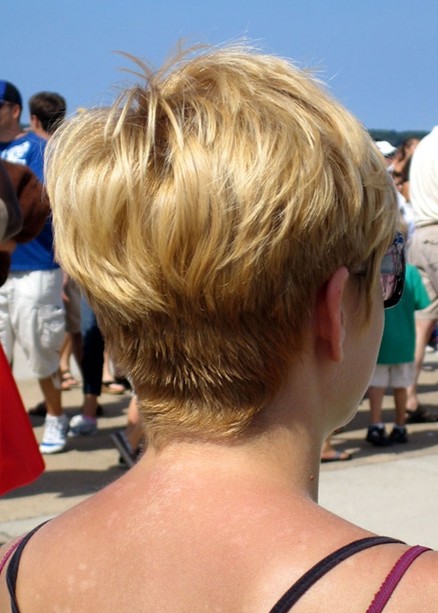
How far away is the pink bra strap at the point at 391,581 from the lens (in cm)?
111

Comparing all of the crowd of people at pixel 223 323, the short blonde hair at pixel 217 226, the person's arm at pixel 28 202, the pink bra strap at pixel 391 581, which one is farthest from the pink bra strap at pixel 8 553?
the person's arm at pixel 28 202

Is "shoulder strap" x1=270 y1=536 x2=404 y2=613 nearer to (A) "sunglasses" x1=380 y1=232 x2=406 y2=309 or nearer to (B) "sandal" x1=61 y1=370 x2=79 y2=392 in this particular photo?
(A) "sunglasses" x1=380 y1=232 x2=406 y2=309

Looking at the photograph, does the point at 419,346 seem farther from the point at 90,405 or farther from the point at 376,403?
the point at 90,405

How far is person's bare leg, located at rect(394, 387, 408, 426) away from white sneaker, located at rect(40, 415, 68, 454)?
2.16 meters

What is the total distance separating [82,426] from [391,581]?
5.79 metres

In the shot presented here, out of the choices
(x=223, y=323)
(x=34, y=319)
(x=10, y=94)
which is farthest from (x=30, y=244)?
(x=223, y=323)

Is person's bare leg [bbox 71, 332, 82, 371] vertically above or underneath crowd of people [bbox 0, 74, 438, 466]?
underneath

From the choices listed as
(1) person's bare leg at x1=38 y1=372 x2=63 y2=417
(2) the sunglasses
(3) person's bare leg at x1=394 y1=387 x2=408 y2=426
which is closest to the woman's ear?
(2) the sunglasses

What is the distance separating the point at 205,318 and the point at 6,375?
8.66 ft

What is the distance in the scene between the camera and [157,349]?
1.35 metres

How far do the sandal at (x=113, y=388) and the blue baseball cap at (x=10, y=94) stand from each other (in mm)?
2701

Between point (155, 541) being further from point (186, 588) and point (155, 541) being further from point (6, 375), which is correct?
point (6, 375)

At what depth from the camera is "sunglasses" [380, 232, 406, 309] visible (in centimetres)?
153

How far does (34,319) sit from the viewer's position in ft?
19.6
